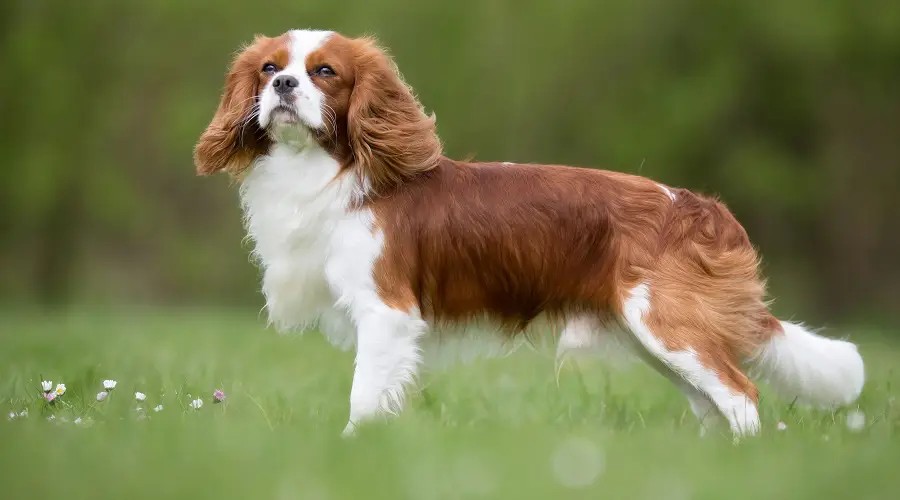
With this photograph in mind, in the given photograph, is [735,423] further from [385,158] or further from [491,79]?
[491,79]

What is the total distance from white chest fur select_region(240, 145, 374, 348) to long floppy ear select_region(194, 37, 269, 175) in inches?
3.9

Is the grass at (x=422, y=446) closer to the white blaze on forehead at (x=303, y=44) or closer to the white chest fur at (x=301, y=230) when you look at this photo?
the white chest fur at (x=301, y=230)

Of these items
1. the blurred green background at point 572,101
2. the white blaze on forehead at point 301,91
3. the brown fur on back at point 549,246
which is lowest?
the blurred green background at point 572,101

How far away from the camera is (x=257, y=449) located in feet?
11.2

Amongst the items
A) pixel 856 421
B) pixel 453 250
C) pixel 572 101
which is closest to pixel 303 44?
pixel 453 250

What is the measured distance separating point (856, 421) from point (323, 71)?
289cm

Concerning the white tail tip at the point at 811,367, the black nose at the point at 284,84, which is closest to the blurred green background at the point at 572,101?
the white tail tip at the point at 811,367

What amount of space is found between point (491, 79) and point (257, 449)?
526 inches

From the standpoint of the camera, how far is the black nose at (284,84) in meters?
4.42

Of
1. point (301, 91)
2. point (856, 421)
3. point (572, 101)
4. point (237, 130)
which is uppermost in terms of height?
point (301, 91)

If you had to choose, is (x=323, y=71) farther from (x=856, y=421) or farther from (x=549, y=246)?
(x=856, y=421)

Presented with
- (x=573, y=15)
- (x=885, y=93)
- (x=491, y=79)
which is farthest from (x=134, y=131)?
(x=885, y=93)

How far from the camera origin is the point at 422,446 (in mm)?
3512

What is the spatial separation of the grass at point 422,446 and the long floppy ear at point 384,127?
1.10 metres
